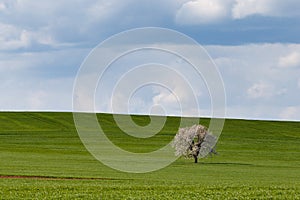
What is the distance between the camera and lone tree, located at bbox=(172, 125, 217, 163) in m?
72.3

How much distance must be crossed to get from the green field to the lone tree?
1.36 metres

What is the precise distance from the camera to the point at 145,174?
171 feet

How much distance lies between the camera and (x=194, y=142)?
73.5 meters

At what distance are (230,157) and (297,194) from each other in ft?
169

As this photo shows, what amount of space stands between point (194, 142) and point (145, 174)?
22242mm

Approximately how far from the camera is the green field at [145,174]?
27863 mm

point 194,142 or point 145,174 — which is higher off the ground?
point 194,142

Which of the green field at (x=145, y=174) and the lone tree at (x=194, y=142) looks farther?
the lone tree at (x=194, y=142)

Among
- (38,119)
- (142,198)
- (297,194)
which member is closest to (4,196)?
(142,198)

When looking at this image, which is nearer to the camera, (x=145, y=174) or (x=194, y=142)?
(x=145, y=174)

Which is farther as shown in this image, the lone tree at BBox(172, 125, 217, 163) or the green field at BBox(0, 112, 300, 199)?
the lone tree at BBox(172, 125, 217, 163)

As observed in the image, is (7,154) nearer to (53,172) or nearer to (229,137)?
(53,172)

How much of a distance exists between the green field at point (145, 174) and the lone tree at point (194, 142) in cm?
136

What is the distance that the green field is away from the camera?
2786cm
